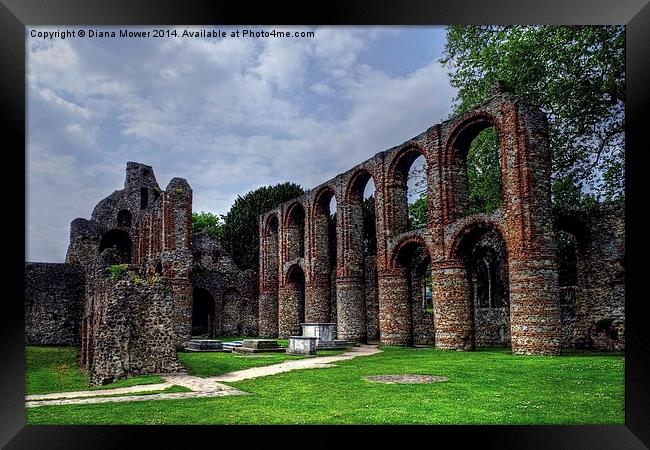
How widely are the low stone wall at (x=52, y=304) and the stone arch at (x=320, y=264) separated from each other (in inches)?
442

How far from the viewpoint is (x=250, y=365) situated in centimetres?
1636

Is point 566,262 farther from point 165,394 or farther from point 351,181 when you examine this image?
point 165,394

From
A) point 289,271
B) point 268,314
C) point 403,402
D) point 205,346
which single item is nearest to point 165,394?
point 403,402

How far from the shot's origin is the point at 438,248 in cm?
2089

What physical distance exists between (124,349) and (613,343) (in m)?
15.8

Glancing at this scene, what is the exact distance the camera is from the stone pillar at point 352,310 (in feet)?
87.6

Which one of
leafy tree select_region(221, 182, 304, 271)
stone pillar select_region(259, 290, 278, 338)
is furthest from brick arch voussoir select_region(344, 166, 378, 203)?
leafy tree select_region(221, 182, 304, 271)

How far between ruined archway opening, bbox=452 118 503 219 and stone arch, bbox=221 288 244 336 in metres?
15.2
